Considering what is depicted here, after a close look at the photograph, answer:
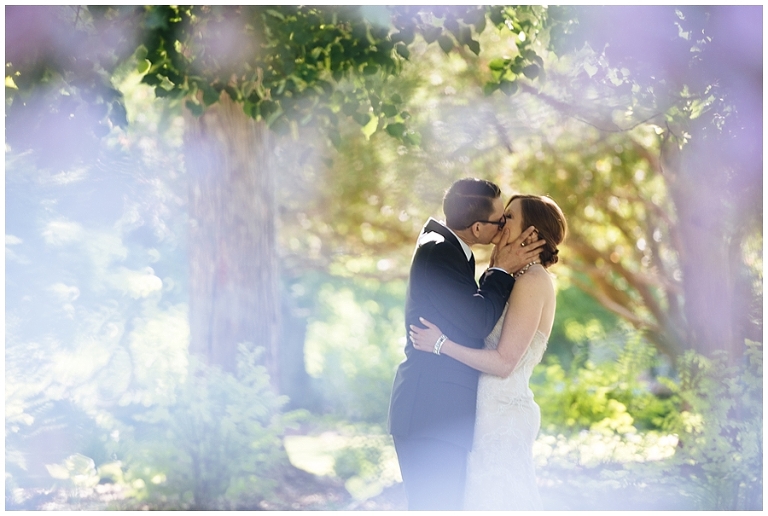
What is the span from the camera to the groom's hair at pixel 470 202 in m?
3.70

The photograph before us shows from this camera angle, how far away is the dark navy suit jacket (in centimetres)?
359

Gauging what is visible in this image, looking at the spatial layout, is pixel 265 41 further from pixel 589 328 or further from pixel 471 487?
pixel 589 328

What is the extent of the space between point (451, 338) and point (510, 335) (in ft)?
0.93

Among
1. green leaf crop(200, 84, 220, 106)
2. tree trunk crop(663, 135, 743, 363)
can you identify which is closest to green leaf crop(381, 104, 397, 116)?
green leaf crop(200, 84, 220, 106)

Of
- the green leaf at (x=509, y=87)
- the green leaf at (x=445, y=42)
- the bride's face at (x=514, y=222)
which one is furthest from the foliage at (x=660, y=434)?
the green leaf at (x=445, y=42)

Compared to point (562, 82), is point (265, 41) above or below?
below

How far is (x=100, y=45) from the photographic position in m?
4.62

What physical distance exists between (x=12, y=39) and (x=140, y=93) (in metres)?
6.55

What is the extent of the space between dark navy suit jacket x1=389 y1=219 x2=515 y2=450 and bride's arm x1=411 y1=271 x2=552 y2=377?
0.05 meters

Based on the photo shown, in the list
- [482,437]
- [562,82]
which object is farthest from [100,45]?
[562,82]

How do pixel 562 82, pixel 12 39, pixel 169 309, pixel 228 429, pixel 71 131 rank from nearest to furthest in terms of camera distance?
pixel 12 39
pixel 71 131
pixel 228 429
pixel 562 82
pixel 169 309

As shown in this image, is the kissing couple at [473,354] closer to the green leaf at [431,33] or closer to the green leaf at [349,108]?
the green leaf at [349,108]

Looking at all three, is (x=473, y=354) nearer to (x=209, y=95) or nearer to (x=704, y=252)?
(x=209, y=95)

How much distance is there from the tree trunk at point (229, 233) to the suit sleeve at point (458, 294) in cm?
339
